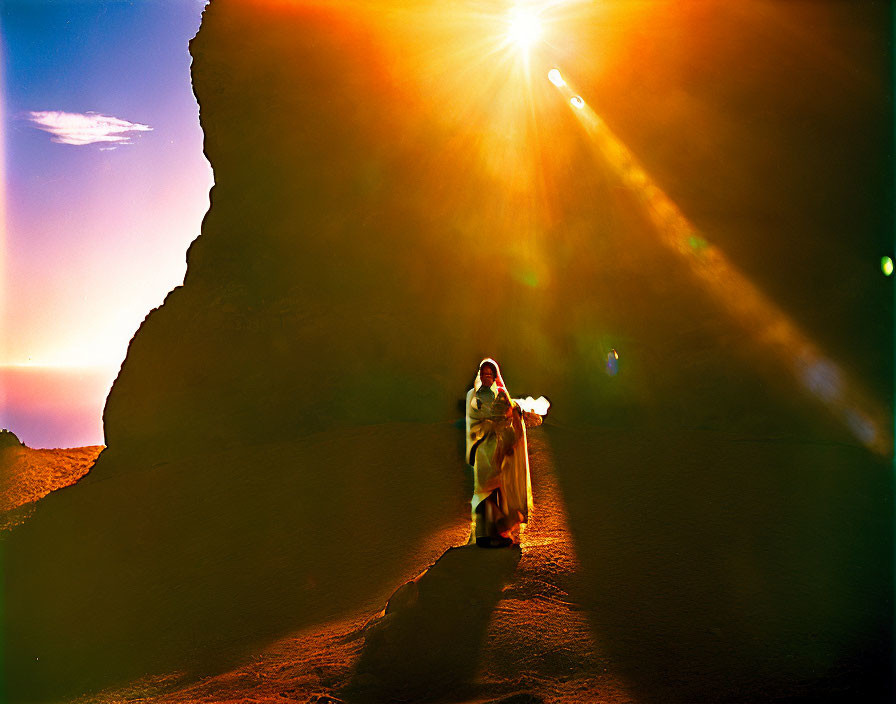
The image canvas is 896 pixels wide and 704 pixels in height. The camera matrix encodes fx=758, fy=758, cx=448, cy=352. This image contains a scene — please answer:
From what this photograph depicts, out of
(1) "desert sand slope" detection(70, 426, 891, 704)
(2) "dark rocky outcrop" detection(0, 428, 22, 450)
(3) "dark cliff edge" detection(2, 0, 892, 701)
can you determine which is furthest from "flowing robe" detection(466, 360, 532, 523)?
(2) "dark rocky outcrop" detection(0, 428, 22, 450)

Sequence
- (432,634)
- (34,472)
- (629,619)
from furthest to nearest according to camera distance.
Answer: (34,472) < (629,619) < (432,634)

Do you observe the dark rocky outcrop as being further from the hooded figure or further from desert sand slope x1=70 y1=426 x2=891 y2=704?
the hooded figure

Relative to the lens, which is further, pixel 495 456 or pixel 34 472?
pixel 34 472

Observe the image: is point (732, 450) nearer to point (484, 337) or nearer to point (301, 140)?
point (484, 337)

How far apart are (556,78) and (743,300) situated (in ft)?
19.0

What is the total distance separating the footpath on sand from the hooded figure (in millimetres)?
418

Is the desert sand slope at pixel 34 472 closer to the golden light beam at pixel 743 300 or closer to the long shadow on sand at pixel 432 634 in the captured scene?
the long shadow on sand at pixel 432 634

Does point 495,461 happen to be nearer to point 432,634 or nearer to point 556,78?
point 432,634

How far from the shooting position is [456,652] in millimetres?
5406

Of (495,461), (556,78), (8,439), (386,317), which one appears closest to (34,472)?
(8,439)

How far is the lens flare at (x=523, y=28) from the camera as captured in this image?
49.7ft

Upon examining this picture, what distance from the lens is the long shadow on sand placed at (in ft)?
17.2

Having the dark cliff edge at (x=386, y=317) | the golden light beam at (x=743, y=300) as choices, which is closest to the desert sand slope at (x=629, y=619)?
the dark cliff edge at (x=386, y=317)

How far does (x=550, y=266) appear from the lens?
15172 mm
